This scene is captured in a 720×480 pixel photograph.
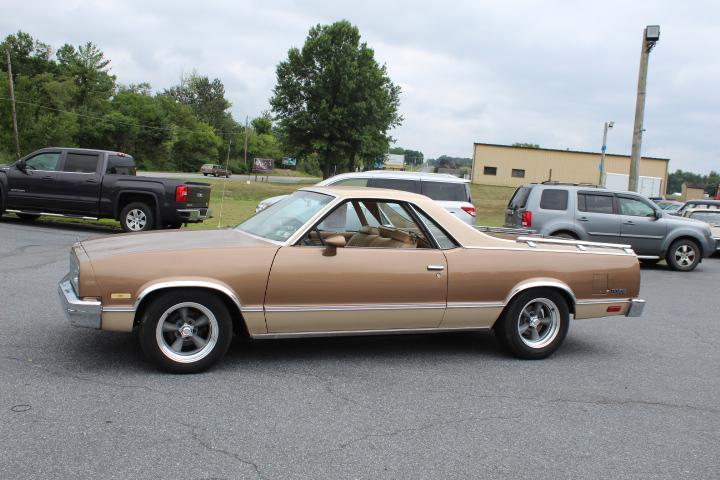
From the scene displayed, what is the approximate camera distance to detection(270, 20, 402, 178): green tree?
56.0 meters

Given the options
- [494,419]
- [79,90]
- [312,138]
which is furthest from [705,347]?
[79,90]

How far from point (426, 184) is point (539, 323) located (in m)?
6.96

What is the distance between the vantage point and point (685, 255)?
1368cm

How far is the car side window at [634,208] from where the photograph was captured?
43.9ft

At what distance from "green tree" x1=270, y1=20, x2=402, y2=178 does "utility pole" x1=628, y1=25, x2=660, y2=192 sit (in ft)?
128

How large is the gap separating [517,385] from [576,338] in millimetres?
2075

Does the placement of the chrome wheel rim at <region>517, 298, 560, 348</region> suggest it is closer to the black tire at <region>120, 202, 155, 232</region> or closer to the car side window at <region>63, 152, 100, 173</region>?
the black tire at <region>120, 202, 155, 232</region>

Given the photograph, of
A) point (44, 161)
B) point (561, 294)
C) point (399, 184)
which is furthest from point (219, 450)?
point (44, 161)

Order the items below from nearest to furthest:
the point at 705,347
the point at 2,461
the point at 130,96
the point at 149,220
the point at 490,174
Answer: the point at 2,461 < the point at 705,347 < the point at 149,220 < the point at 490,174 < the point at 130,96

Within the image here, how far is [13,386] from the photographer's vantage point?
13.9 ft

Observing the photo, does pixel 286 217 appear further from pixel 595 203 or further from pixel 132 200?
pixel 132 200

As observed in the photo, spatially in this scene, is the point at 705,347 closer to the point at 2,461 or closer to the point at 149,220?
the point at 2,461

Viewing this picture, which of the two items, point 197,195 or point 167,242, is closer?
point 167,242

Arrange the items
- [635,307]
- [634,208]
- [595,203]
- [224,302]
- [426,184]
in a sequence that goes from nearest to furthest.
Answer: [224,302] → [635,307] → [426,184] → [595,203] → [634,208]
